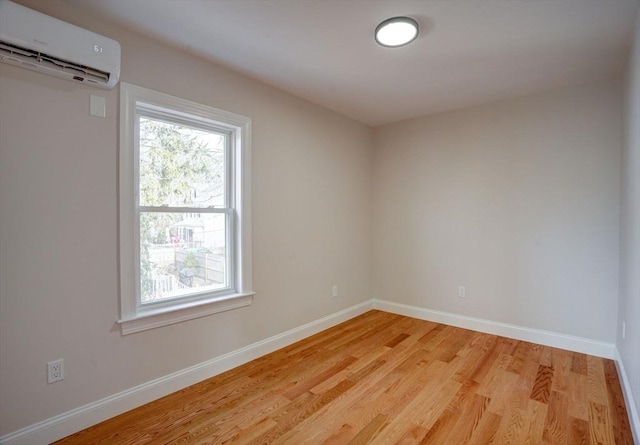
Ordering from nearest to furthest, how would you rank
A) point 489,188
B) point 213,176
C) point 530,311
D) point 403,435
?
point 403,435
point 213,176
point 530,311
point 489,188

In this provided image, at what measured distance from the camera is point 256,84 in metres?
2.94

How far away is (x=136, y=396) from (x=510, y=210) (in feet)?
12.3

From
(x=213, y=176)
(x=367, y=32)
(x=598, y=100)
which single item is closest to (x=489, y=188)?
(x=598, y=100)

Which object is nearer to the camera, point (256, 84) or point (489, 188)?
point (256, 84)

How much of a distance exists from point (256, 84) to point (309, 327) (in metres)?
2.53

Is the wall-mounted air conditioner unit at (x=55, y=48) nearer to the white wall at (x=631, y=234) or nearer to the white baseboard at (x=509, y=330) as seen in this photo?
the white wall at (x=631, y=234)

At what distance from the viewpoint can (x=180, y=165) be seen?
8.32ft

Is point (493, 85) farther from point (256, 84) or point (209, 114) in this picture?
point (209, 114)

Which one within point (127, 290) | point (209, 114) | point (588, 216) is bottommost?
point (127, 290)

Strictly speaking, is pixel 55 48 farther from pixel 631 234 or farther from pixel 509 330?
pixel 509 330

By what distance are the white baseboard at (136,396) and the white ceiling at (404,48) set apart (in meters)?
2.43

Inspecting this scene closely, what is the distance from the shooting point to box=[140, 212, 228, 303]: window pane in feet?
7.68

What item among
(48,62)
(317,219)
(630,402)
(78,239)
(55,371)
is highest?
(48,62)

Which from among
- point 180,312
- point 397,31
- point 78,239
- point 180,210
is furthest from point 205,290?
point 397,31
